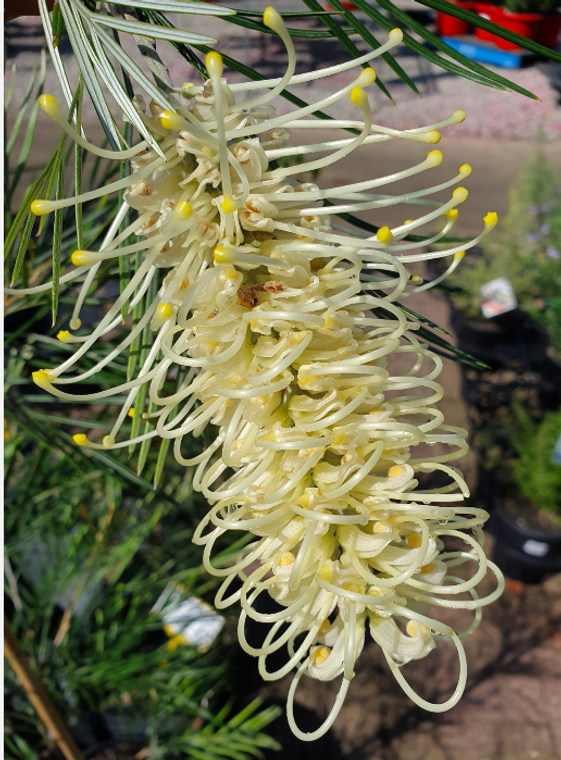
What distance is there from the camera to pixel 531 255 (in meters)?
1.53

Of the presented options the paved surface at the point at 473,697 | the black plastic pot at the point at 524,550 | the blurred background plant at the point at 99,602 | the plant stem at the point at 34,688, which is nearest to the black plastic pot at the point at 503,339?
the paved surface at the point at 473,697

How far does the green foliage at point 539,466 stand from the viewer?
128 cm

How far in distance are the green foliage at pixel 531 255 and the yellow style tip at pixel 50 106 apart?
136 cm

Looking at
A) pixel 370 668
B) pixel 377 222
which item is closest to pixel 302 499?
pixel 370 668

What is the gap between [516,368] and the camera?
169 centimetres

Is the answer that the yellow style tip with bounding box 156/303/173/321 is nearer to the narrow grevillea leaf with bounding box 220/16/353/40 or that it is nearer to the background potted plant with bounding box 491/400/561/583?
the narrow grevillea leaf with bounding box 220/16/353/40

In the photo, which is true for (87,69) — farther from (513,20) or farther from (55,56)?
(513,20)

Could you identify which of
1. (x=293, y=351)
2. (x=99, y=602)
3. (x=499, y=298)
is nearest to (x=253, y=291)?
(x=293, y=351)

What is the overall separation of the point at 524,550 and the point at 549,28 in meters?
3.75

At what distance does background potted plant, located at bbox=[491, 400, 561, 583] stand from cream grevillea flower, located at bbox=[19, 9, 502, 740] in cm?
114

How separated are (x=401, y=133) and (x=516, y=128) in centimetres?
333

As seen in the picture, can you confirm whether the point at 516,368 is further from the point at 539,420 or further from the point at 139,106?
the point at 139,106

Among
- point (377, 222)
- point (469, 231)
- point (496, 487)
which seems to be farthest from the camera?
point (469, 231)

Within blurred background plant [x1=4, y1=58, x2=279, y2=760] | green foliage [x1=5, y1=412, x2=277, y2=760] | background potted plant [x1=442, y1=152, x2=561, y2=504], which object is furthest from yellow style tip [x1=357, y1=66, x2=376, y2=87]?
background potted plant [x1=442, y1=152, x2=561, y2=504]
